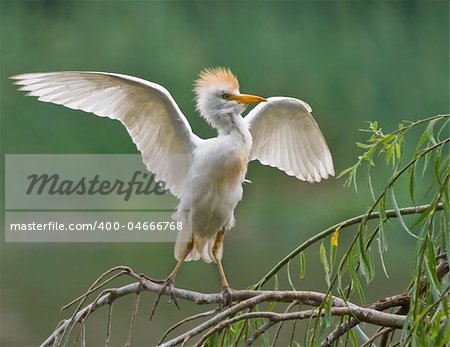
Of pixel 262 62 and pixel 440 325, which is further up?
pixel 440 325

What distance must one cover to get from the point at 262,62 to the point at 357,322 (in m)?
2.18

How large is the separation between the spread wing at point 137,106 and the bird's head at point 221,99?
0.05 metres

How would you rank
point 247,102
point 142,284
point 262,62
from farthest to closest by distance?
1. point 262,62
2. point 247,102
3. point 142,284

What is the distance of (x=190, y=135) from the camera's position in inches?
60.0

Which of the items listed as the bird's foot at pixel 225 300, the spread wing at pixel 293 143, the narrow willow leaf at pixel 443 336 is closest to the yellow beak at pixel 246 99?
the spread wing at pixel 293 143

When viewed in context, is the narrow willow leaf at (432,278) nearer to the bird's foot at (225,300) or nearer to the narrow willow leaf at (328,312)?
the narrow willow leaf at (328,312)

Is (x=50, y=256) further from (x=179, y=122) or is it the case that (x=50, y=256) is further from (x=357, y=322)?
(x=357, y=322)

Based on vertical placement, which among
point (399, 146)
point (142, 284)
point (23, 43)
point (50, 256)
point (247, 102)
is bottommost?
point (50, 256)

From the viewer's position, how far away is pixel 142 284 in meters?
1.12

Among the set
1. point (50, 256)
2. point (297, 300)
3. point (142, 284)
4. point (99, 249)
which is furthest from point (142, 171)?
point (50, 256)

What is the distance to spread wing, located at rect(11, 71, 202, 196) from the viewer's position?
1.40 metres

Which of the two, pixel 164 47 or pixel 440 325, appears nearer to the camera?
pixel 440 325

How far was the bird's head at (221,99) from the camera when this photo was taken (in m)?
1.49

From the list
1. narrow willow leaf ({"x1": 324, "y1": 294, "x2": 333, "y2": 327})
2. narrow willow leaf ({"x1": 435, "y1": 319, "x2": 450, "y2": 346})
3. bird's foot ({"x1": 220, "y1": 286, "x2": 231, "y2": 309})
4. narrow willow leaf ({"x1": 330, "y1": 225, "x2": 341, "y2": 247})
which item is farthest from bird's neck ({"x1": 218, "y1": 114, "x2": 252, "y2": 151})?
narrow willow leaf ({"x1": 435, "y1": 319, "x2": 450, "y2": 346})
